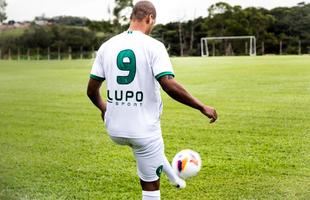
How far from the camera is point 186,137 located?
21.8 feet

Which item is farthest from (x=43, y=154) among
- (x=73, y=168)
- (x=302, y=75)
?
(x=302, y=75)

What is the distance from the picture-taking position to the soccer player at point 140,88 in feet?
10.4

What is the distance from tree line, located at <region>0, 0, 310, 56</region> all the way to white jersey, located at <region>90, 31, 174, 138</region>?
176 centimetres

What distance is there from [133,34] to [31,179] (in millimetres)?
2334

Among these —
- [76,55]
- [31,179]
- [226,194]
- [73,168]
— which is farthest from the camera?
[76,55]

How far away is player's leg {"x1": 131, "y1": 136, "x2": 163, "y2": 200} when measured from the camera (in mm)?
3295

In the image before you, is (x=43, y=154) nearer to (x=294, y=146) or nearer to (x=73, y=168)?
(x=73, y=168)

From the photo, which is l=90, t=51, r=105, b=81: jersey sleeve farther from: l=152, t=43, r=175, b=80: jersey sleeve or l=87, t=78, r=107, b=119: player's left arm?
l=152, t=43, r=175, b=80: jersey sleeve

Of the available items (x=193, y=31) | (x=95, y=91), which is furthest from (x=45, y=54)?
(x=95, y=91)

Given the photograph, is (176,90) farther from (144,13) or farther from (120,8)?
(120,8)

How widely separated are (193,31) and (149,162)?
2.31m

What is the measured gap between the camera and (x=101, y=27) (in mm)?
5492

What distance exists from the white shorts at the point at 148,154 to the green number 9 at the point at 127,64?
0.36m

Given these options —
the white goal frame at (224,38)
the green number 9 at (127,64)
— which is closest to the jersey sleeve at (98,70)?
the green number 9 at (127,64)
